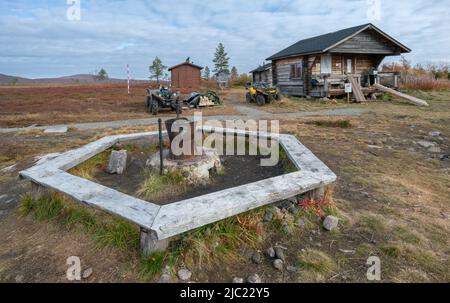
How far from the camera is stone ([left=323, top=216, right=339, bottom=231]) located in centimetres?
254

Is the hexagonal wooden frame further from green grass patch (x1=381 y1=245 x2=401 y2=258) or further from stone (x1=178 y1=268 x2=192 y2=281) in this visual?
green grass patch (x1=381 y1=245 x2=401 y2=258)

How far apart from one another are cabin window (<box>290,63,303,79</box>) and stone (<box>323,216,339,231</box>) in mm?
16015

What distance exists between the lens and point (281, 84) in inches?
790

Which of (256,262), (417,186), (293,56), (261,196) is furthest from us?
(293,56)

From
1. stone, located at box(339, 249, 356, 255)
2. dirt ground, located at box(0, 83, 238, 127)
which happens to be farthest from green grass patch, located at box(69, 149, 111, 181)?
dirt ground, located at box(0, 83, 238, 127)

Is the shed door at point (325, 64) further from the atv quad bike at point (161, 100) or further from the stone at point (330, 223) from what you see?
the stone at point (330, 223)

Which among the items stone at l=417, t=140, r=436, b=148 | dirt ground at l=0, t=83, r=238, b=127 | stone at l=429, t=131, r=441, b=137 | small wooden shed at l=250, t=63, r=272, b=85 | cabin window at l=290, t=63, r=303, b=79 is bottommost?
stone at l=417, t=140, r=436, b=148

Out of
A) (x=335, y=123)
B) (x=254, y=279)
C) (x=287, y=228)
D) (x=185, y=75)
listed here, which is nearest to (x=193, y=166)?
(x=287, y=228)

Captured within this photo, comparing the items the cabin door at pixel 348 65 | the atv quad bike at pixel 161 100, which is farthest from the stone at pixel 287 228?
the cabin door at pixel 348 65

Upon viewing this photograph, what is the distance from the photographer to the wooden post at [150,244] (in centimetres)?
202

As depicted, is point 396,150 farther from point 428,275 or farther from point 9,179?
point 9,179

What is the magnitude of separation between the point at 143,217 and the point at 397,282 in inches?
69.1

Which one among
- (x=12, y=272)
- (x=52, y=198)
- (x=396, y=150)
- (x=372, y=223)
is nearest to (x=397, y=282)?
(x=372, y=223)
